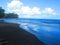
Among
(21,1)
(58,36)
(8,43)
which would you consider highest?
(21,1)

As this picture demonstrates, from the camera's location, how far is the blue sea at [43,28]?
2.08m

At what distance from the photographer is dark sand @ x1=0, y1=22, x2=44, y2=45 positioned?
2035mm

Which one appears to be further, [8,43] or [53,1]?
[53,1]

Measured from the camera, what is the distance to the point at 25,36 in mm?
2078

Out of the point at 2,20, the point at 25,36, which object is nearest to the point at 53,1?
the point at 25,36

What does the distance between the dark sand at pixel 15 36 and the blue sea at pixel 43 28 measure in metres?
0.06

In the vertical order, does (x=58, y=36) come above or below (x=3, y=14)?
below

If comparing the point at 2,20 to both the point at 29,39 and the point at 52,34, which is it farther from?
the point at 52,34

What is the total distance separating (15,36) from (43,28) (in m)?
0.45

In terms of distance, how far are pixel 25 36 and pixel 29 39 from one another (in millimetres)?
78

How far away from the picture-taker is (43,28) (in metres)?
2.10

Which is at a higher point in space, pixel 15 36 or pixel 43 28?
pixel 43 28

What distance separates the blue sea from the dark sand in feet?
0.20

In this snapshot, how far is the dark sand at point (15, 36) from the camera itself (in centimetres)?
204
